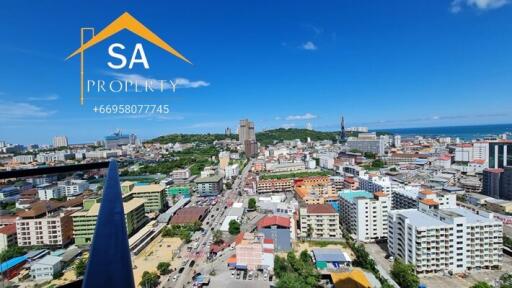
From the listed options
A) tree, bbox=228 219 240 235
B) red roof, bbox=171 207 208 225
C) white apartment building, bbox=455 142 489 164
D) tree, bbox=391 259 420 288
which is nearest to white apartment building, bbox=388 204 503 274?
tree, bbox=391 259 420 288

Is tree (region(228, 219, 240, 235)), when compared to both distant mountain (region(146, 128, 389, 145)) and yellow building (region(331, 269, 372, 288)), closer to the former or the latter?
yellow building (region(331, 269, 372, 288))

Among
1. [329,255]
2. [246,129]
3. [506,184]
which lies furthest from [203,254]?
[246,129]

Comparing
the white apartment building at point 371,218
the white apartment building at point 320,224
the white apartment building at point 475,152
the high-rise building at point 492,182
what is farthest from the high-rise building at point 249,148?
the white apartment building at point 371,218

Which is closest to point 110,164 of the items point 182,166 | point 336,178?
point 336,178

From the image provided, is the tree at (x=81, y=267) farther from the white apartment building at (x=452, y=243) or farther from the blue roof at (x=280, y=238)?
the blue roof at (x=280, y=238)

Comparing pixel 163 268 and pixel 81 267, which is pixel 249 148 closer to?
pixel 163 268
